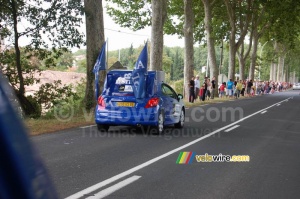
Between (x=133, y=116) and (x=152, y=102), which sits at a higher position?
(x=152, y=102)

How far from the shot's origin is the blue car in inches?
446

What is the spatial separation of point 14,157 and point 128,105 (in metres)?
10.5

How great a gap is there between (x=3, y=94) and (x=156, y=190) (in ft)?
15.6

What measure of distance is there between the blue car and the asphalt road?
1.38ft

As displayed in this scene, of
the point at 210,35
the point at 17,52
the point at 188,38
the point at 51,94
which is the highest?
the point at 210,35

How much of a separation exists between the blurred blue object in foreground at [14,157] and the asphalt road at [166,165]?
4.31 m

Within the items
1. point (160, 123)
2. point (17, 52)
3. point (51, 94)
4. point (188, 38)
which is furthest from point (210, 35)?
point (160, 123)

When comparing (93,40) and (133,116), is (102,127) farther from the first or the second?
(93,40)

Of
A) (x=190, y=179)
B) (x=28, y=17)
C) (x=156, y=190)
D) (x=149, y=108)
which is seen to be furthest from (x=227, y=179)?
(x=28, y=17)

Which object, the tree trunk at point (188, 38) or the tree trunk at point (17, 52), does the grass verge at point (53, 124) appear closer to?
the tree trunk at point (17, 52)

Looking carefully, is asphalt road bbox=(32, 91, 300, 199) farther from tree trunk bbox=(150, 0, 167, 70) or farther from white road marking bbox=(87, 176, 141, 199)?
tree trunk bbox=(150, 0, 167, 70)

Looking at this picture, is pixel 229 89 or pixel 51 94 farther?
pixel 229 89

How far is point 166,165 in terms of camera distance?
291 inches

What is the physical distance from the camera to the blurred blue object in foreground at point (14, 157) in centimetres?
87
